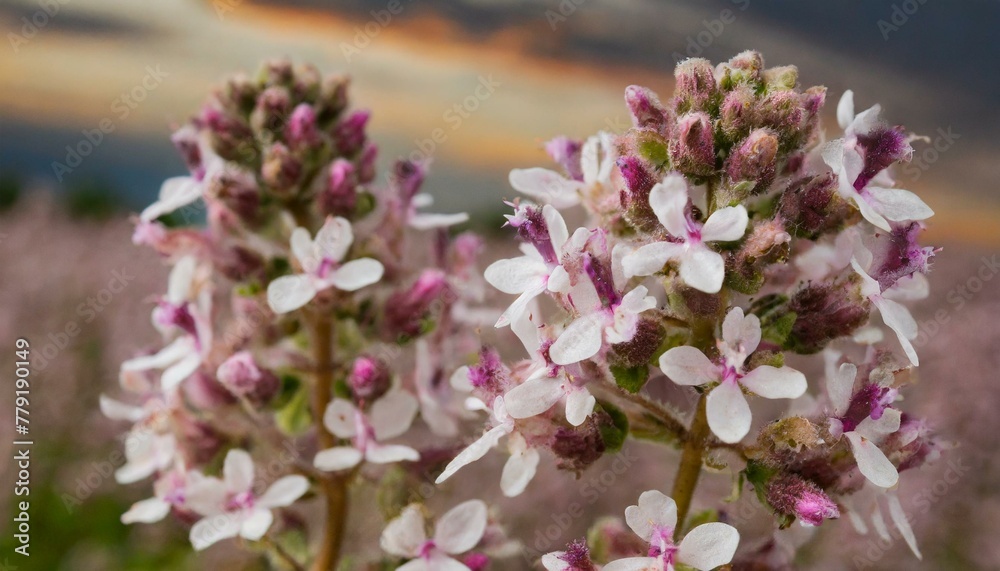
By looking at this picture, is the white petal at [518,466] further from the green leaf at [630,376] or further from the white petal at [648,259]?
the white petal at [648,259]

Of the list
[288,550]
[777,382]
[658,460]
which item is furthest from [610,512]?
[777,382]

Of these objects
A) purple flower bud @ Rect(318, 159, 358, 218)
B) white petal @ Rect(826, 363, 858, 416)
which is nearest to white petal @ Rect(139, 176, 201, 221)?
purple flower bud @ Rect(318, 159, 358, 218)

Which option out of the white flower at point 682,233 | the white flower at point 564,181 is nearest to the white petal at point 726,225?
the white flower at point 682,233

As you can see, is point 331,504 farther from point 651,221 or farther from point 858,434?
point 858,434

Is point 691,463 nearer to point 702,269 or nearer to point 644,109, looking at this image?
point 702,269

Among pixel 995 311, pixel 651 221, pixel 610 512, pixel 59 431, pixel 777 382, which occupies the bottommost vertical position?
pixel 610 512

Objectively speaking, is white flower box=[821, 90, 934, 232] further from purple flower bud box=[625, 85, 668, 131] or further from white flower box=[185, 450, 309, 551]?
white flower box=[185, 450, 309, 551]

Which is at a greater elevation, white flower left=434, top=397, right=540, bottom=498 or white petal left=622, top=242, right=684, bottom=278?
white petal left=622, top=242, right=684, bottom=278
